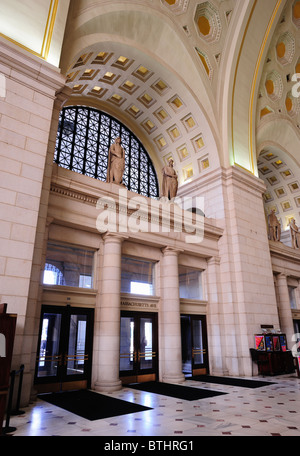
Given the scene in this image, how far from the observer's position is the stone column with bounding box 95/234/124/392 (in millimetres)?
8664

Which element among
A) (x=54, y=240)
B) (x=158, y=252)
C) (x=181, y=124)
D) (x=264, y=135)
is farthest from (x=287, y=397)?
(x=264, y=135)

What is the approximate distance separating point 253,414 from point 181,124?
1297 centimetres

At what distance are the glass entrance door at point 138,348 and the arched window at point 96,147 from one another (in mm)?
7230

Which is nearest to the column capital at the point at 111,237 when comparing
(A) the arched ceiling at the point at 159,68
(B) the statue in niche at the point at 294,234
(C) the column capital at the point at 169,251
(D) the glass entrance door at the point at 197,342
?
(C) the column capital at the point at 169,251

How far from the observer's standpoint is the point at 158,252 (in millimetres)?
11688

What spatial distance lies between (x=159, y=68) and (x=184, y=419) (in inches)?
511

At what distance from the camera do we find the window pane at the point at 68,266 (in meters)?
9.05

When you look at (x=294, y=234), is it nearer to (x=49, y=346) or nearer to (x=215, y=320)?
(x=215, y=320)

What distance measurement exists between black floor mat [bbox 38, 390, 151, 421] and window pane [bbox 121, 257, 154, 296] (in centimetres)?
356

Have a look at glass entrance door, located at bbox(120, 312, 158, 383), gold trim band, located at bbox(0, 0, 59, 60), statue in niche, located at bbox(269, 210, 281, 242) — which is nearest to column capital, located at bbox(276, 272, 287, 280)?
statue in niche, located at bbox(269, 210, 281, 242)

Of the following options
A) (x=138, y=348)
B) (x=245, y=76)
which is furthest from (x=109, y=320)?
(x=245, y=76)

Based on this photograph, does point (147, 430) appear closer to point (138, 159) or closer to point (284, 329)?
point (284, 329)

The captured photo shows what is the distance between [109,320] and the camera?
912cm

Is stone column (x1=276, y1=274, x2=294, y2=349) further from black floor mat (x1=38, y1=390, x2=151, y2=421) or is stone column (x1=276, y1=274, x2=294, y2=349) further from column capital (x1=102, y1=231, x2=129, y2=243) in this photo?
black floor mat (x1=38, y1=390, x2=151, y2=421)
